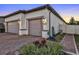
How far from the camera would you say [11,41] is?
394 centimetres

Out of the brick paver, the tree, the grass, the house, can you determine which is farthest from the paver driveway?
the tree

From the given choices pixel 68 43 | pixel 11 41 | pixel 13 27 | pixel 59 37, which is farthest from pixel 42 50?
pixel 13 27

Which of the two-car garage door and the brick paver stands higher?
the two-car garage door

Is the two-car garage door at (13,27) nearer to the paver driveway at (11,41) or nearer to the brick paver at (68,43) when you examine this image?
the paver driveway at (11,41)

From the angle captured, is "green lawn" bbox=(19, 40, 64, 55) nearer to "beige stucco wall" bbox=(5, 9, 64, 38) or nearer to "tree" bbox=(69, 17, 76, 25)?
"beige stucco wall" bbox=(5, 9, 64, 38)

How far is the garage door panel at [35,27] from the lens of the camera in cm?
400

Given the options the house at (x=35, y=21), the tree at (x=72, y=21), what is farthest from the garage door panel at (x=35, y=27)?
the tree at (x=72, y=21)

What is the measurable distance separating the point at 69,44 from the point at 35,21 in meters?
0.90

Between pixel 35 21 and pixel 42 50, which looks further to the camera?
pixel 35 21

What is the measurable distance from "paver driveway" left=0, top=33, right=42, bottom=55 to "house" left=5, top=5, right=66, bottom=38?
0.12 metres

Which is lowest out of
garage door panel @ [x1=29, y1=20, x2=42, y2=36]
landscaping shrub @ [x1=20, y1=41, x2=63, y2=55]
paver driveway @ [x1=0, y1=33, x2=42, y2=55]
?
landscaping shrub @ [x1=20, y1=41, x2=63, y2=55]

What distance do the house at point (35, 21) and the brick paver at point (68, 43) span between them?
248mm

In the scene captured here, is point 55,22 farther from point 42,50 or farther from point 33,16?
point 42,50

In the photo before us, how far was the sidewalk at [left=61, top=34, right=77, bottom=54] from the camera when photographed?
12.6ft
